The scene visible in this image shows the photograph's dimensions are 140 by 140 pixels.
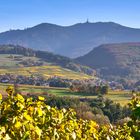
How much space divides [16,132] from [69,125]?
603cm

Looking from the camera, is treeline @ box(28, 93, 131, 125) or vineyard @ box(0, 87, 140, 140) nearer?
vineyard @ box(0, 87, 140, 140)

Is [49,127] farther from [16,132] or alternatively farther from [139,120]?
[139,120]

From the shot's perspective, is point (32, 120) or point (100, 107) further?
point (100, 107)

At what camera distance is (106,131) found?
21906mm

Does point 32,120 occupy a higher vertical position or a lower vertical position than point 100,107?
higher

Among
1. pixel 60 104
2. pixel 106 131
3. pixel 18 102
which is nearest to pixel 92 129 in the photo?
pixel 106 131

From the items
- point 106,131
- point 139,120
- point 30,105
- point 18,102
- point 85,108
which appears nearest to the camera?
point 18,102

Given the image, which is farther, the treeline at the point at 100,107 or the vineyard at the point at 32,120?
the treeline at the point at 100,107

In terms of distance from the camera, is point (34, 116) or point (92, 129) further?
point (92, 129)

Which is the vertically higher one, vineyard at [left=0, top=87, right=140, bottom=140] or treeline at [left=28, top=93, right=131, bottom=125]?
vineyard at [left=0, top=87, right=140, bottom=140]

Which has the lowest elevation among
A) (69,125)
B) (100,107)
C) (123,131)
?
(100,107)

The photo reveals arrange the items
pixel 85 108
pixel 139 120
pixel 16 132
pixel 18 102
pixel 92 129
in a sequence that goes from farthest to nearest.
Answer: pixel 85 108, pixel 92 129, pixel 139 120, pixel 18 102, pixel 16 132

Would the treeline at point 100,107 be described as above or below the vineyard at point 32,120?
below

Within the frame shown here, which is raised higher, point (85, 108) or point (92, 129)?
point (92, 129)
